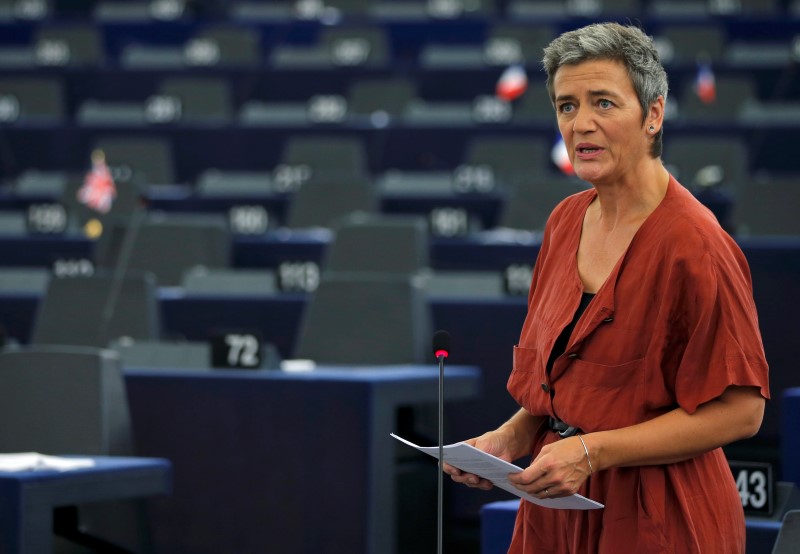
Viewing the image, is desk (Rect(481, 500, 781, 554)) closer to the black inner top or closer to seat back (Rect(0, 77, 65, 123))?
the black inner top

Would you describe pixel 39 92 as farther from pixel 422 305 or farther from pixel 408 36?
pixel 422 305

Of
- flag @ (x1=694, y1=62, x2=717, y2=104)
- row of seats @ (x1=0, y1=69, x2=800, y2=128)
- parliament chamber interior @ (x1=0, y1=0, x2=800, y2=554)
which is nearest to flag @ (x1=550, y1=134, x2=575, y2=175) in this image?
parliament chamber interior @ (x1=0, y1=0, x2=800, y2=554)

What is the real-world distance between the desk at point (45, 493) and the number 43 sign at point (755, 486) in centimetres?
113

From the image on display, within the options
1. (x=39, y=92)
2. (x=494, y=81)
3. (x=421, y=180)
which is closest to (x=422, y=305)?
(x=421, y=180)

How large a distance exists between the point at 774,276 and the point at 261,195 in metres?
2.91

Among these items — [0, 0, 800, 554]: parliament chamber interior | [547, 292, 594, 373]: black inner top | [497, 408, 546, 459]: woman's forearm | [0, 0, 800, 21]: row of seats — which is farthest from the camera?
[0, 0, 800, 21]: row of seats

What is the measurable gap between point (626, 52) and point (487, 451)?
1.81 ft

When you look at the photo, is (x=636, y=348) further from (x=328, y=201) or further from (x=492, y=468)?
(x=328, y=201)

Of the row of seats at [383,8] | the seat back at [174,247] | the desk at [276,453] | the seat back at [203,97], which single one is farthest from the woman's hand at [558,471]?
the row of seats at [383,8]

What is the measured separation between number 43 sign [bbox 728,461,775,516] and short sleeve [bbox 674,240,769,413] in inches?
29.0

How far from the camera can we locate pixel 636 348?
1.72 meters

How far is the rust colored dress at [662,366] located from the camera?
1684 millimetres

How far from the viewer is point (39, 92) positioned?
24.9 ft

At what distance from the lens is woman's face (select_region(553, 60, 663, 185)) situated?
1740 mm
